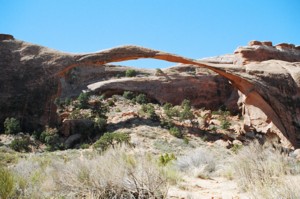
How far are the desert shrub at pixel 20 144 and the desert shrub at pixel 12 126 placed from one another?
140 cm

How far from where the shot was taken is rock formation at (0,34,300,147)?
19094 mm

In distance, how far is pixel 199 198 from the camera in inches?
192

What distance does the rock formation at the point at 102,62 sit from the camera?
752 inches

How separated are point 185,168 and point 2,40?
1756 cm

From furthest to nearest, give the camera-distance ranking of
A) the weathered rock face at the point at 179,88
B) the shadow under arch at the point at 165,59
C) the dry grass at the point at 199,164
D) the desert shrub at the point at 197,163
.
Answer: the weathered rock face at the point at 179,88 < the shadow under arch at the point at 165,59 < the desert shrub at the point at 197,163 < the dry grass at the point at 199,164

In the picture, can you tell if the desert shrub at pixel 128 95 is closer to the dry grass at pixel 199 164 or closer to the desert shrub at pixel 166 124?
the desert shrub at pixel 166 124

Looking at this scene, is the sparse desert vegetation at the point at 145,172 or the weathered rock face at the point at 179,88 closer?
the sparse desert vegetation at the point at 145,172

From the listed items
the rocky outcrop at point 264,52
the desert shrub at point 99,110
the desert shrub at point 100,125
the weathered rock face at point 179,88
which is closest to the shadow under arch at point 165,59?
Result: the rocky outcrop at point 264,52

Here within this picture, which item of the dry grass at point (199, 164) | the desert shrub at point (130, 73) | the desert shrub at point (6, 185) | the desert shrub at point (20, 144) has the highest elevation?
the desert shrub at point (130, 73)

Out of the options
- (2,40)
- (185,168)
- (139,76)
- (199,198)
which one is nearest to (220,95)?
(139,76)

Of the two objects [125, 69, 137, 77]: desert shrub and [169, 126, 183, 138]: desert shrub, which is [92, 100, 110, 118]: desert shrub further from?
[125, 69, 137, 77]: desert shrub

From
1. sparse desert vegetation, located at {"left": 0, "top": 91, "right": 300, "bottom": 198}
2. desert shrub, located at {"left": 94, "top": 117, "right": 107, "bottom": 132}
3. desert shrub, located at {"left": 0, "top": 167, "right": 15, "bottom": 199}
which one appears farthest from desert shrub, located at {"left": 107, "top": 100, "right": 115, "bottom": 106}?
desert shrub, located at {"left": 0, "top": 167, "right": 15, "bottom": 199}

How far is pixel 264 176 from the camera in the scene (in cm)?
480

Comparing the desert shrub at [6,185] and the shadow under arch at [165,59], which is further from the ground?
the shadow under arch at [165,59]
